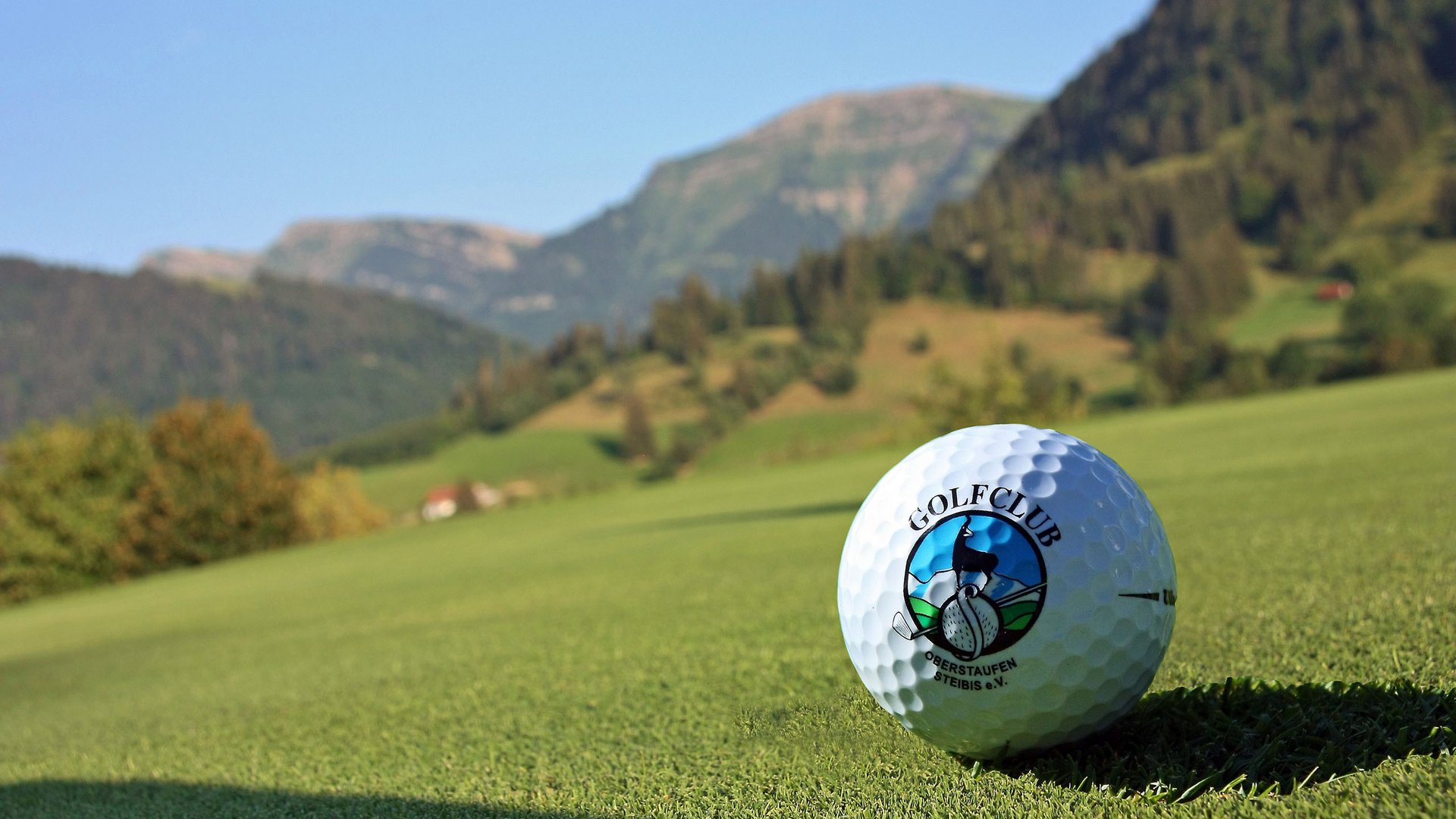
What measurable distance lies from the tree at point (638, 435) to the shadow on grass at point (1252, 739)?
91.0m

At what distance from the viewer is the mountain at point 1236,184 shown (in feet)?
356

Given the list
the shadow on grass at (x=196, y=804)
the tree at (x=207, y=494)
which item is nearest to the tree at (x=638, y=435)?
the tree at (x=207, y=494)

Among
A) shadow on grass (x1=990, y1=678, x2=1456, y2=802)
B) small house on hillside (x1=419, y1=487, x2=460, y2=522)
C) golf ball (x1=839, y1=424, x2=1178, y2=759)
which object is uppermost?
golf ball (x1=839, y1=424, x2=1178, y2=759)

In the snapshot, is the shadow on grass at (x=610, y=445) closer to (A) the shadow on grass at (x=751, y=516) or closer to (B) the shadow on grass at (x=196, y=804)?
(A) the shadow on grass at (x=751, y=516)

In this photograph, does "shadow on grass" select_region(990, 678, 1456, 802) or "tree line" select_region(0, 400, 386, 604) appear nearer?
"shadow on grass" select_region(990, 678, 1456, 802)

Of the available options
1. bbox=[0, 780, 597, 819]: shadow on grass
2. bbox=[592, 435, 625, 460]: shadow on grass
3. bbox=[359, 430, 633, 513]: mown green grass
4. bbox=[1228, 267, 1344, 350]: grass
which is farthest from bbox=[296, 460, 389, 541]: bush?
bbox=[1228, 267, 1344, 350]: grass

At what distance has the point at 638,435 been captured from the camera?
95875mm

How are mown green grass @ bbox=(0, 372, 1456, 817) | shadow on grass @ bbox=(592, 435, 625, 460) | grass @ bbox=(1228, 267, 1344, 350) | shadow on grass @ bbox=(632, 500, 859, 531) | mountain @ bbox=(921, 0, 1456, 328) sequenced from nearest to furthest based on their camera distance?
Answer: mown green grass @ bbox=(0, 372, 1456, 817), shadow on grass @ bbox=(632, 500, 859, 531), grass @ bbox=(1228, 267, 1344, 350), shadow on grass @ bbox=(592, 435, 625, 460), mountain @ bbox=(921, 0, 1456, 328)

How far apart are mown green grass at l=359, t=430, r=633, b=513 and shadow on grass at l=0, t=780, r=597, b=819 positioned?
8312cm

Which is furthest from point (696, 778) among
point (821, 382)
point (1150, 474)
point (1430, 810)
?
point (821, 382)

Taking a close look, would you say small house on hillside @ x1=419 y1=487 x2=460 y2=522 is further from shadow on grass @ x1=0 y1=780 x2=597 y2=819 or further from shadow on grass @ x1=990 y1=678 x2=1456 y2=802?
shadow on grass @ x1=990 y1=678 x2=1456 y2=802

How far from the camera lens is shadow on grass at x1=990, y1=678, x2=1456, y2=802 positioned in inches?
109

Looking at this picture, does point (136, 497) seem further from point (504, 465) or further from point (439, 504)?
point (504, 465)

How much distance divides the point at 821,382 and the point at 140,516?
246ft
